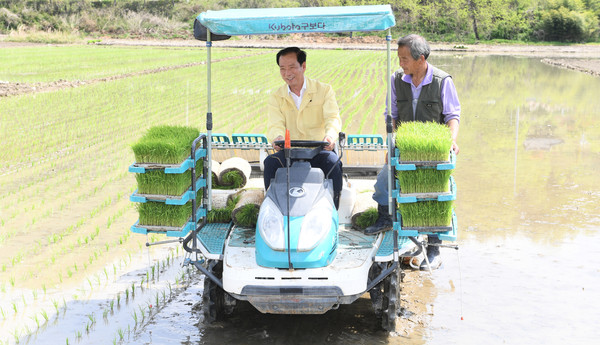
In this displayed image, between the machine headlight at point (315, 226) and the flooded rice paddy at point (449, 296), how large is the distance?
74 centimetres

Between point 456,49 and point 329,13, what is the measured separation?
5051 centimetres

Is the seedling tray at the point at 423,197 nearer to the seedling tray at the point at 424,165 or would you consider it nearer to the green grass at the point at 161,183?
the seedling tray at the point at 424,165

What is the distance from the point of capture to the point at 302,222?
15.2 feet

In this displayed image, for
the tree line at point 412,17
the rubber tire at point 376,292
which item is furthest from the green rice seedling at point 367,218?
the tree line at point 412,17

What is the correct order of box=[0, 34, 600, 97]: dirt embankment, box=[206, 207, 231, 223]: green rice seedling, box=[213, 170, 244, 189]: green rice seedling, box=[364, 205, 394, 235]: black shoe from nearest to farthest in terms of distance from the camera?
box=[364, 205, 394, 235]: black shoe < box=[206, 207, 231, 223]: green rice seedling < box=[213, 170, 244, 189]: green rice seedling < box=[0, 34, 600, 97]: dirt embankment

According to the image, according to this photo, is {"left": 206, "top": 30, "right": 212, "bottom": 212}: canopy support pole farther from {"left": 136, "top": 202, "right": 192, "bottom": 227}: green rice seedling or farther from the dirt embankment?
the dirt embankment

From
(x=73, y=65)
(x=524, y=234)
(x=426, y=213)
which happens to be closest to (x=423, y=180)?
(x=426, y=213)

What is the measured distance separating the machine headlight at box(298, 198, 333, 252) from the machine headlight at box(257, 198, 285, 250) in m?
0.13

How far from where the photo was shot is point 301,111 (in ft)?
18.4

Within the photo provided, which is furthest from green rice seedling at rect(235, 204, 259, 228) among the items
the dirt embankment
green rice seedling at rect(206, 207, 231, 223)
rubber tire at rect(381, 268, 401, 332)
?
the dirt embankment

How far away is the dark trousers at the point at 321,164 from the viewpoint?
17.3 feet

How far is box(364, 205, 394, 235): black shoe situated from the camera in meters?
5.36

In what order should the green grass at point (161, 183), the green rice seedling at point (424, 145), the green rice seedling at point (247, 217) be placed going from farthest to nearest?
the green rice seedling at point (247, 217), the green grass at point (161, 183), the green rice seedling at point (424, 145)

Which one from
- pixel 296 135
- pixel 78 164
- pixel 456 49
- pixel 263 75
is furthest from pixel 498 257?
pixel 456 49
